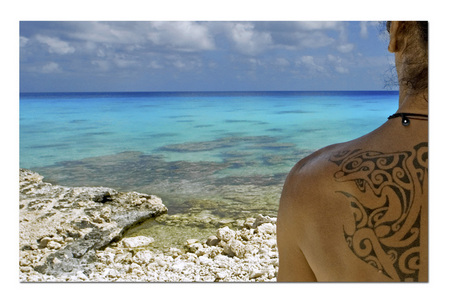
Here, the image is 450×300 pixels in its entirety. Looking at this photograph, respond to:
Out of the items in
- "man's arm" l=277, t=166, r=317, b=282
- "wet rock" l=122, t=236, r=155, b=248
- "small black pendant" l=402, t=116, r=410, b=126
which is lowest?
"wet rock" l=122, t=236, r=155, b=248

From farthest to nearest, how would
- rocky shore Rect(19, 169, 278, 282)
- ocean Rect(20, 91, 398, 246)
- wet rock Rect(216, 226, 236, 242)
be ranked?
ocean Rect(20, 91, 398, 246), wet rock Rect(216, 226, 236, 242), rocky shore Rect(19, 169, 278, 282)

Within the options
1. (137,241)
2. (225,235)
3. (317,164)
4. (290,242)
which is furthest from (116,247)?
Answer: (317,164)

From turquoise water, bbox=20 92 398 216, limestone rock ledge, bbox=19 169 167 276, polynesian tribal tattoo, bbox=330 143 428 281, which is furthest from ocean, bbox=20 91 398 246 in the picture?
polynesian tribal tattoo, bbox=330 143 428 281

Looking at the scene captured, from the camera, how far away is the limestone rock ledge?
2.70m

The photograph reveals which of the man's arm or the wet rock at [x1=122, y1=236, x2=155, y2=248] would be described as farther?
the wet rock at [x1=122, y1=236, x2=155, y2=248]

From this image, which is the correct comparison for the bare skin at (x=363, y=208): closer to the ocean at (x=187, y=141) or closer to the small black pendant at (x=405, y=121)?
the small black pendant at (x=405, y=121)

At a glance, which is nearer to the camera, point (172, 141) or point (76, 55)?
point (76, 55)

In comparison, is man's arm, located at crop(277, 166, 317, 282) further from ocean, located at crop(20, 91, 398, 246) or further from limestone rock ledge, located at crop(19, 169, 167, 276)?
ocean, located at crop(20, 91, 398, 246)

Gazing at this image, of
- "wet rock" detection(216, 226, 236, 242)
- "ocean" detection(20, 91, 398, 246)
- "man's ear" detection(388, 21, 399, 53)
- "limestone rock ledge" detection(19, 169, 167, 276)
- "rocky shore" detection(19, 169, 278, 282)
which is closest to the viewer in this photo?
"man's ear" detection(388, 21, 399, 53)

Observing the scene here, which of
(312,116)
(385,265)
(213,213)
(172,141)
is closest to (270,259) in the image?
(213,213)

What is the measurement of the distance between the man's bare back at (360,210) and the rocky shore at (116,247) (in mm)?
1237

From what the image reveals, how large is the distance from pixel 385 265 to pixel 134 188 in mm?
3213
